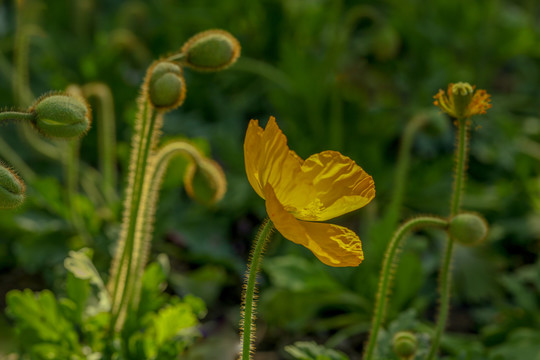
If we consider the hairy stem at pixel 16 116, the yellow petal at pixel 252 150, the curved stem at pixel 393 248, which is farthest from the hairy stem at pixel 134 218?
the curved stem at pixel 393 248

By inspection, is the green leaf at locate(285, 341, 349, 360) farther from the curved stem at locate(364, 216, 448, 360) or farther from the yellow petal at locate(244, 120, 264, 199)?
the yellow petal at locate(244, 120, 264, 199)

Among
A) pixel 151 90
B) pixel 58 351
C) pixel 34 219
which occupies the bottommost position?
pixel 58 351

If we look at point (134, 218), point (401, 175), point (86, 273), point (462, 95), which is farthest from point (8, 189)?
point (401, 175)

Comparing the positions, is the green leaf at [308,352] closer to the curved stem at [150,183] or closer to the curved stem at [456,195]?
the curved stem at [456,195]

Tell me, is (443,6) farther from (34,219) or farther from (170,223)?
(34,219)

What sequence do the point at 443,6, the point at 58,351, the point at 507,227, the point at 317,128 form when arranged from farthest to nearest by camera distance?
the point at 443,6 < the point at 317,128 < the point at 507,227 < the point at 58,351

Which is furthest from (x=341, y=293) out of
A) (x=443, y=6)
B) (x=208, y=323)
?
(x=443, y=6)

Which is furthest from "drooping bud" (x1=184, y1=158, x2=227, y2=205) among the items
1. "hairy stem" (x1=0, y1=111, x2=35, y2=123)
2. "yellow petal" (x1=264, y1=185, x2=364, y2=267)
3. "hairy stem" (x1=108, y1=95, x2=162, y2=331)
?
"yellow petal" (x1=264, y1=185, x2=364, y2=267)

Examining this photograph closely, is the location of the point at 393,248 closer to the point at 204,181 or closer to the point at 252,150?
the point at 252,150
